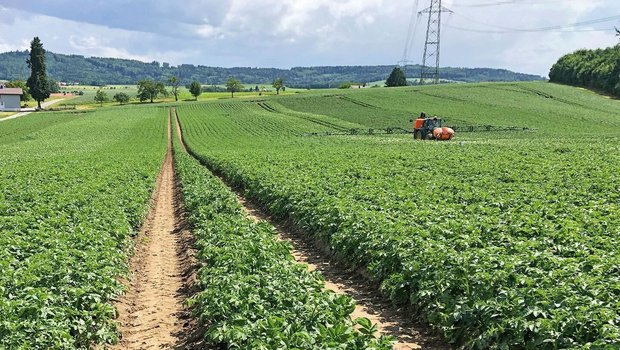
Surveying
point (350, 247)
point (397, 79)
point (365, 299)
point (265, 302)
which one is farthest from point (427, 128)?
point (397, 79)

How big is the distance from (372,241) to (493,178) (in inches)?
412

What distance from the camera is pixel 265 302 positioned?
319 inches

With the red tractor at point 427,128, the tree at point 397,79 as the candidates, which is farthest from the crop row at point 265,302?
the tree at point 397,79

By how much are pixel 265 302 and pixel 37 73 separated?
130 m

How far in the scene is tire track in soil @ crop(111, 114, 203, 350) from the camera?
962cm

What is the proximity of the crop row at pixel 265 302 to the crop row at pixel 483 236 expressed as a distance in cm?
185

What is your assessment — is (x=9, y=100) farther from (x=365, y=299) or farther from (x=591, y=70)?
(x=591, y=70)

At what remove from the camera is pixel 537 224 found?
12000mm

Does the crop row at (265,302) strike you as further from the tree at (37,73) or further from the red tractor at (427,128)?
the tree at (37,73)

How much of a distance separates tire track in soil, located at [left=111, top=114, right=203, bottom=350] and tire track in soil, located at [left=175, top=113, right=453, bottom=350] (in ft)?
10.5

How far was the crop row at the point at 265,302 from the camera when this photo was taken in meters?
6.71

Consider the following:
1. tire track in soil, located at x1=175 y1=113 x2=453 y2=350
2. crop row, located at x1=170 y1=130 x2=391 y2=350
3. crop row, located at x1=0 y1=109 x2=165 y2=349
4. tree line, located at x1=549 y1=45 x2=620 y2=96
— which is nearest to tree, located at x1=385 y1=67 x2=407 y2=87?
tree line, located at x1=549 y1=45 x2=620 y2=96

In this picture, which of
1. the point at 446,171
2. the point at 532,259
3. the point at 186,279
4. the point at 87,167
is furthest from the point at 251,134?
the point at 532,259

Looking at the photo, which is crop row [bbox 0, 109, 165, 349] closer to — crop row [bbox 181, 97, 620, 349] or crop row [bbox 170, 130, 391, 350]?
crop row [bbox 170, 130, 391, 350]
